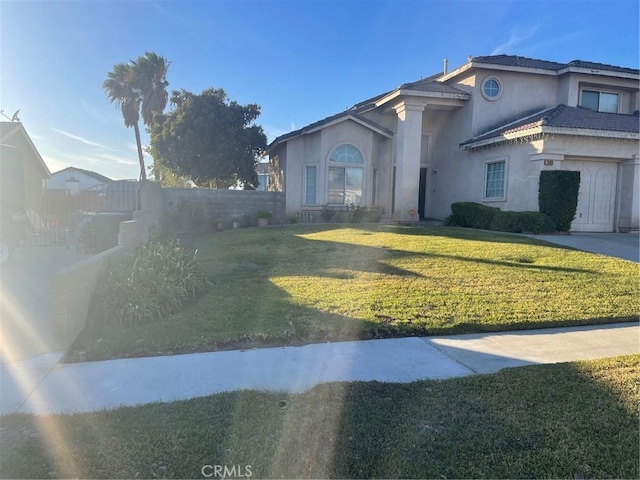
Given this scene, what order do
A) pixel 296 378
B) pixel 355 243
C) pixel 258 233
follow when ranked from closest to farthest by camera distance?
1. pixel 296 378
2. pixel 355 243
3. pixel 258 233

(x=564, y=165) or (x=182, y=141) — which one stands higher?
(x=182, y=141)

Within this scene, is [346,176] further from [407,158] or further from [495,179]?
[495,179]

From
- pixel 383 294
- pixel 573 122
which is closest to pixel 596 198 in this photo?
pixel 573 122

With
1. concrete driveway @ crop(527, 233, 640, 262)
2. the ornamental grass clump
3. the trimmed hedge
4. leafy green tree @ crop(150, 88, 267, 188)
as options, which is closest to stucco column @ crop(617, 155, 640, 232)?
concrete driveway @ crop(527, 233, 640, 262)

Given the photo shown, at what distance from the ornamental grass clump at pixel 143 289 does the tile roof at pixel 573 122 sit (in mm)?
13452

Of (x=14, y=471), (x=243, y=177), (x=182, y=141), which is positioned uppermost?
(x=182, y=141)

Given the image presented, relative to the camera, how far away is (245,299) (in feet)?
22.6

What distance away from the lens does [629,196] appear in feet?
52.2

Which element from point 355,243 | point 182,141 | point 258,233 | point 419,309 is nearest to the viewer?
point 419,309

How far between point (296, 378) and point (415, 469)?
1716 millimetres

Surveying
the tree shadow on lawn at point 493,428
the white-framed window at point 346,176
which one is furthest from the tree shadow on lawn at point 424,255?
the white-framed window at point 346,176

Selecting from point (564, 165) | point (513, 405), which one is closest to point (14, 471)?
point (513, 405)

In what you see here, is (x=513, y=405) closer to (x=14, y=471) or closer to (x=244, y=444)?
(x=244, y=444)

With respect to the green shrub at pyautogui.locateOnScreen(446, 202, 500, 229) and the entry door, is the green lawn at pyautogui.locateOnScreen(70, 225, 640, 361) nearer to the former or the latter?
the green shrub at pyautogui.locateOnScreen(446, 202, 500, 229)
